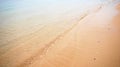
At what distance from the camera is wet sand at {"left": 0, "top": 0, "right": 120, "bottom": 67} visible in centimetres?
358

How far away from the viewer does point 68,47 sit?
4164 mm

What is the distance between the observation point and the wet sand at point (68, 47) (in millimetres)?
3578

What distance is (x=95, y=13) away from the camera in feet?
23.1

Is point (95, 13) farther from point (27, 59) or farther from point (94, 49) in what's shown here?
point (27, 59)

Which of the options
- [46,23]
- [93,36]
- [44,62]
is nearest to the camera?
[44,62]

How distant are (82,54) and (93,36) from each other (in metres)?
1.12

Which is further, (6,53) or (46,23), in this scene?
(46,23)

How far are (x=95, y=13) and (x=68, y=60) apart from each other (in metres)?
4.07

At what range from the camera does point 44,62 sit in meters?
3.60

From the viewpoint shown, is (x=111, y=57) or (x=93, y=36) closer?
(x=111, y=57)

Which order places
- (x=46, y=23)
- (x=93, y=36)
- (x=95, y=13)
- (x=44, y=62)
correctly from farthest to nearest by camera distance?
(x=95, y=13)
(x=46, y=23)
(x=93, y=36)
(x=44, y=62)

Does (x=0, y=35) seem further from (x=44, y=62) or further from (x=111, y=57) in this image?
(x=111, y=57)

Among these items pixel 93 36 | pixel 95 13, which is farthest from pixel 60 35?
pixel 95 13

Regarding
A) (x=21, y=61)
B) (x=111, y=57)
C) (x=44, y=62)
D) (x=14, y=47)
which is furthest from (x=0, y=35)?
(x=111, y=57)
